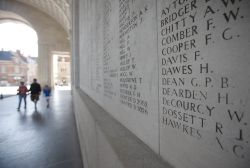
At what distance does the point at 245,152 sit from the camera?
0.68 meters

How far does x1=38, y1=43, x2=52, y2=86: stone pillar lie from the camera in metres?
28.7

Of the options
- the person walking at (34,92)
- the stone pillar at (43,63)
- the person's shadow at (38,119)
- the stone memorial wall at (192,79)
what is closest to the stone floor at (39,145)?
the person's shadow at (38,119)

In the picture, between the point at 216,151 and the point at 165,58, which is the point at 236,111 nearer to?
the point at 216,151

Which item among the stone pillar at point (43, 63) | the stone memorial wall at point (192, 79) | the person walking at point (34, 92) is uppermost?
the stone pillar at point (43, 63)

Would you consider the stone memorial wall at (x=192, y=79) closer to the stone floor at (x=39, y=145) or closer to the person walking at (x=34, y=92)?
the stone floor at (x=39, y=145)

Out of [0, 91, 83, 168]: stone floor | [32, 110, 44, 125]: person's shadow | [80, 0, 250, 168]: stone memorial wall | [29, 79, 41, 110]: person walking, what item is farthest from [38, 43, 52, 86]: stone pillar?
[80, 0, 250, 168]: stone memorial wall

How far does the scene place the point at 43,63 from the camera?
28875 millimetres

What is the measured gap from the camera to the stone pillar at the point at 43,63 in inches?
1130

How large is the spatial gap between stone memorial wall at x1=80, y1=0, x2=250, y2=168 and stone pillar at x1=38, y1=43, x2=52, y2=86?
97.2 feet

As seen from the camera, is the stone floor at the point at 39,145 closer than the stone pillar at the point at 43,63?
Yes

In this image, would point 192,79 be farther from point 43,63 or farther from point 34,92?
point 43,63

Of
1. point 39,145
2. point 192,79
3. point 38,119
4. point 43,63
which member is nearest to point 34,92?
point 38,119

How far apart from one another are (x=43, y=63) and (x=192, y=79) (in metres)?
30.7

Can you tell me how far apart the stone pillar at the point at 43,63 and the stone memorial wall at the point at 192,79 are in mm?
29624
